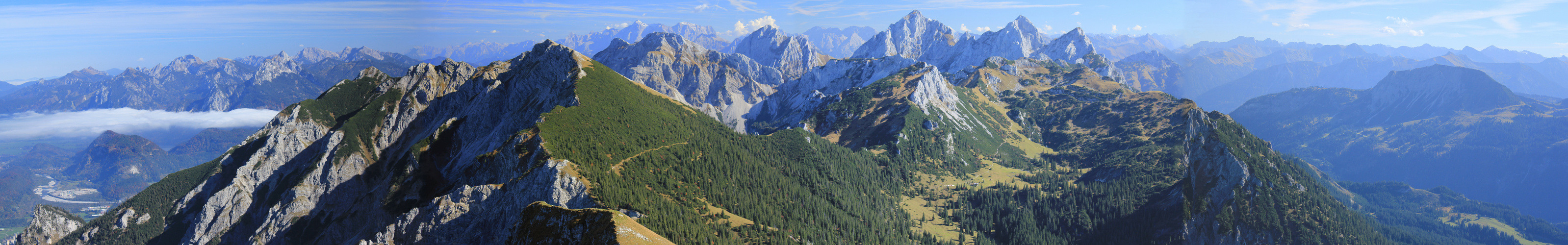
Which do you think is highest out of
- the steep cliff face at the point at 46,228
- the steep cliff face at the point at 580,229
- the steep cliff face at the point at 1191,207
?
the steep cliff face at the point at 580,229

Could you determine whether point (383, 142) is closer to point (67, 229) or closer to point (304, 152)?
point (304, 152)

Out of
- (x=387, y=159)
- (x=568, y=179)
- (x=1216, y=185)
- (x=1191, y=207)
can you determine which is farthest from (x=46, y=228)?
(x=1216, y=185)

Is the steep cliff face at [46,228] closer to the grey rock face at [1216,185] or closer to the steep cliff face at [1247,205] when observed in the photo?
the grey rock face at [1216,185]

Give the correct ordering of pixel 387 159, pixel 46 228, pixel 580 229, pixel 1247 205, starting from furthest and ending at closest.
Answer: pixel 46 228 < pixel 387 159 < pixel 1247 205 < pixel 580 229

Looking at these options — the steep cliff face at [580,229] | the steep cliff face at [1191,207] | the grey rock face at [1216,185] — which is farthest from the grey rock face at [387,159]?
the grey rock face at [1216,185]

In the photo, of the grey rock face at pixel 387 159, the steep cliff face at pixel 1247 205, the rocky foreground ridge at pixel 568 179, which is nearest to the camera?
the rocky foreground ridge at pixel 568 179

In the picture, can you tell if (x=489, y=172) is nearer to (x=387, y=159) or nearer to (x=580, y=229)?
(x=580, y=229)

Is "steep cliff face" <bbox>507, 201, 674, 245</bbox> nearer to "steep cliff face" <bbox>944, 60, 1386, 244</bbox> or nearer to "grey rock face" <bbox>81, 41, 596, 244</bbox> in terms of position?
"grey rock face" <bbox>81, 41, 596, 244</bbox>

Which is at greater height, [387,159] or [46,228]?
[387,159]
